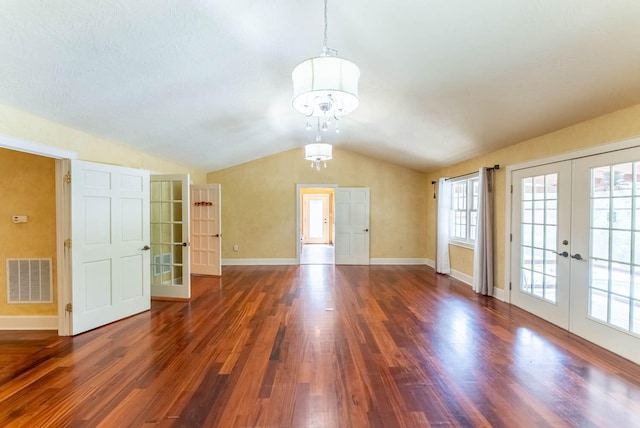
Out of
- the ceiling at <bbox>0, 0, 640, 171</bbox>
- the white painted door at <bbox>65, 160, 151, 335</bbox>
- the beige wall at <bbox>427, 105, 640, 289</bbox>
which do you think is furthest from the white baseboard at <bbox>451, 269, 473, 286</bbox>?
the white painted door at <bbox>65, 160, 151, 335</bbox>

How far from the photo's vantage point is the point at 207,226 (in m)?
6.06

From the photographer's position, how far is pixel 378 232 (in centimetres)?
742

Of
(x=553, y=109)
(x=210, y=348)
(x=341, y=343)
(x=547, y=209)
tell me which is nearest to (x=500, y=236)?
(x=547, y=209)

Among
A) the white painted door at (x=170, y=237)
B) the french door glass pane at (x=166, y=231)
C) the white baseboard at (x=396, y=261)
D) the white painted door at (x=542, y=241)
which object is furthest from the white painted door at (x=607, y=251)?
the french door glass pane at (x=166, y=231)

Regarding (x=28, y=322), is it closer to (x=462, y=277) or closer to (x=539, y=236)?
(x=539, y=236)

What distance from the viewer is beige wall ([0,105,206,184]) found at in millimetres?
2584

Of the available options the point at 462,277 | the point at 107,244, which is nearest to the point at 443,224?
the point at 462,277

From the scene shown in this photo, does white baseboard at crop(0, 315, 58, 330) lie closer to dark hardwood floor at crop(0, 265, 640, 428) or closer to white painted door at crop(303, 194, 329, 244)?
dark hardwood floor at crop(0, 265, 640, 428)

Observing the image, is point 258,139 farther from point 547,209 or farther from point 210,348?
point 547,209

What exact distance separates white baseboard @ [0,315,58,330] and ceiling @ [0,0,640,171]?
2.26 m

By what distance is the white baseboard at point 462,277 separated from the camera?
5.37 m

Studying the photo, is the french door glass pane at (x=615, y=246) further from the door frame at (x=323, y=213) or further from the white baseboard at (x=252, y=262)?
the door frame at (x=323, y=213)

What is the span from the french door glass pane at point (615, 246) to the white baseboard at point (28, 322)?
19.4 feet

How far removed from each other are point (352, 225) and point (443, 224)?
85.3 inches
